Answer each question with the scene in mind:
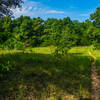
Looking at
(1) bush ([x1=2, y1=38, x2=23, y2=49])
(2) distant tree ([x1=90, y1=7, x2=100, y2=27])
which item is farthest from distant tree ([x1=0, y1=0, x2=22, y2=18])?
(2) distant tree ([x1=90, y1=7, x2=100, y2=27])

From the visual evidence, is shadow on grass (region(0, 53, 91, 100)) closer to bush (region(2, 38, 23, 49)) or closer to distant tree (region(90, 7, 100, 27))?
bush (region(2, 38, 23, 49))

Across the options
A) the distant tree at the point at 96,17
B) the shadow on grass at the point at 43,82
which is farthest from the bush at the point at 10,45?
the distant tree at the point at 96,17

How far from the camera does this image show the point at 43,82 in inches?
295

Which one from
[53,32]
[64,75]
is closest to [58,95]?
[64,75]

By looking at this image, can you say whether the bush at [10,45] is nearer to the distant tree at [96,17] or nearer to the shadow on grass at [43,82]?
the shadow on grass at [43,82]

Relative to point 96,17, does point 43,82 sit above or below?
below

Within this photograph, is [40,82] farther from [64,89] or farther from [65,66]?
[65,66]

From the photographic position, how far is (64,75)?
8656 mm

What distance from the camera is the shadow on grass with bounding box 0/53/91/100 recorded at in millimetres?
6328

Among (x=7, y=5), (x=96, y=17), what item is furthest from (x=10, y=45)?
(x=96, y=17)

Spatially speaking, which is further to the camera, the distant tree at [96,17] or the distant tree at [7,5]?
the distant tree at [96,17]

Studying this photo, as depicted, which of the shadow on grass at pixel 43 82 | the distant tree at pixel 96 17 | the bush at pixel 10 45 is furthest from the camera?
the distant tree at pixel 96 17

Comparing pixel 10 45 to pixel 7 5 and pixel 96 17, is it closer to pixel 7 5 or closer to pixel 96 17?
pixel 7 5

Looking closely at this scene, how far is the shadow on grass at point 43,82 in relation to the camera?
633 cm
